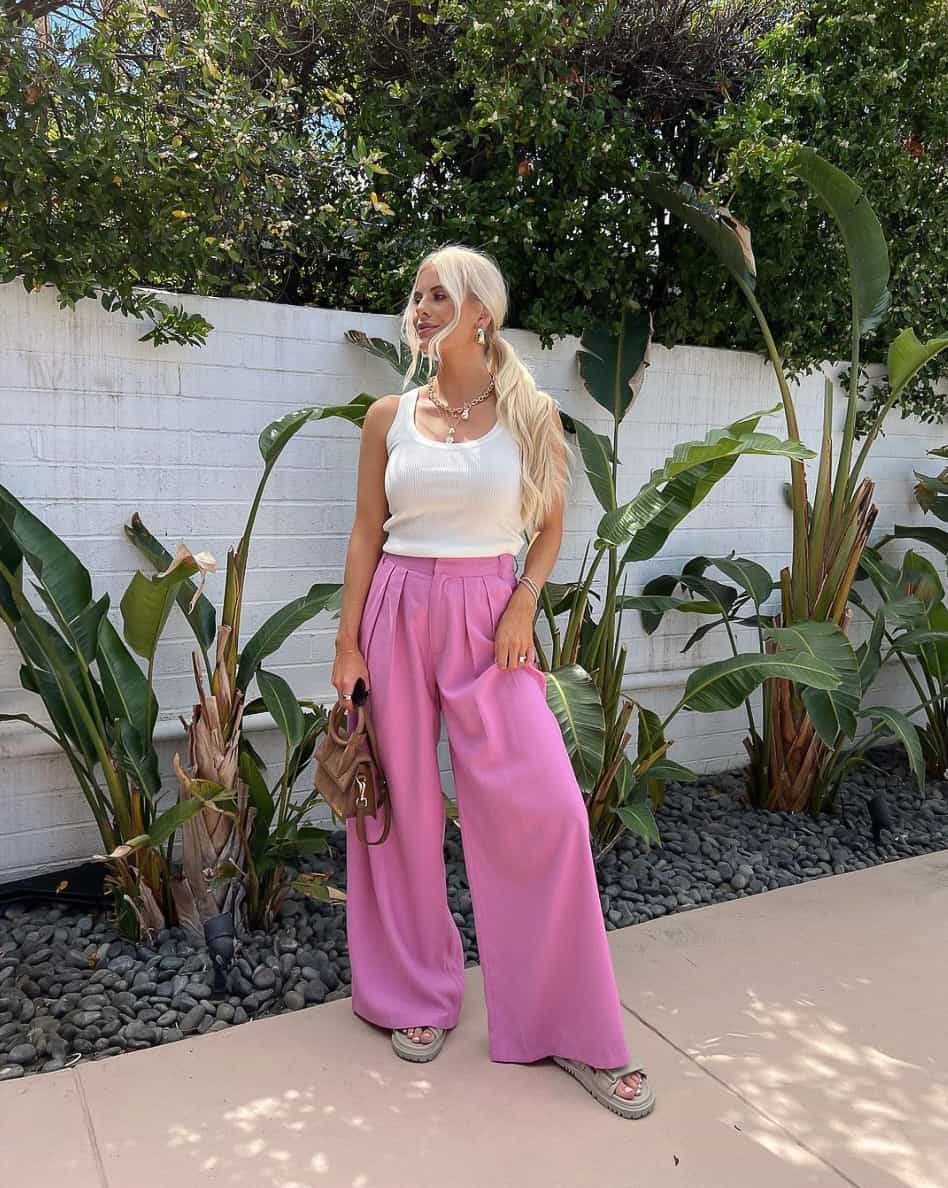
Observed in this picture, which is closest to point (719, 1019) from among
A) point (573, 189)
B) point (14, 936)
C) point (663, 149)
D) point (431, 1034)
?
point (431, 1034)

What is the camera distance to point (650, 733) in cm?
366

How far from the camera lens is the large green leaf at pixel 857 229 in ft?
11.6

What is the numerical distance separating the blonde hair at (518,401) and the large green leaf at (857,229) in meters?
1.75

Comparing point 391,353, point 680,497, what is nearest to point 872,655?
point 680,497

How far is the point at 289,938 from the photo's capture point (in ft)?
9.96

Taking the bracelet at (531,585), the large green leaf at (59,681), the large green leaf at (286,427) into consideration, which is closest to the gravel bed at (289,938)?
the large green leaf at (59,681)

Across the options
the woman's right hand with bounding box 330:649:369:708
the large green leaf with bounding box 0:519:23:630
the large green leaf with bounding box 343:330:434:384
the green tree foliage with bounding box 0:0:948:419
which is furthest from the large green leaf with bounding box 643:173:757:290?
the large green leaf with bounding box 0:519:23:630

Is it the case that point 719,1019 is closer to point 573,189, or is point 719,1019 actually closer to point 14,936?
point 14,936

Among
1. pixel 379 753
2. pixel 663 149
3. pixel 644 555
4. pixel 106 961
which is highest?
pixel 663 149

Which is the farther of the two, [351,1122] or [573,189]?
[573,189]

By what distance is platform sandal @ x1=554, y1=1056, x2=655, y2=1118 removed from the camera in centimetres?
225

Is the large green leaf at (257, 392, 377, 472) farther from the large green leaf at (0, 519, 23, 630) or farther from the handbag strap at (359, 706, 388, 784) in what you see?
the handbag strap at (359, 706, 388, 784)

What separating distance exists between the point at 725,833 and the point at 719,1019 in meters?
1.41

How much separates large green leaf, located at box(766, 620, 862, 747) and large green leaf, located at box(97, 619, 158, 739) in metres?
2.13
